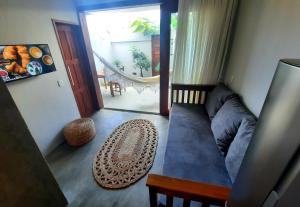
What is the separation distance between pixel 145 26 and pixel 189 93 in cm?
418

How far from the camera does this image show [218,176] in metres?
1.19

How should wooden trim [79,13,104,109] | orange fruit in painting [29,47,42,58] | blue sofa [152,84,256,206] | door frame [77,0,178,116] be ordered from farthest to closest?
wooden trim [79,13,104,109]
door frame [77,0,178,116]
orange fruit in painting [29,47,42,58]
blue sofa [152,84,256,206]

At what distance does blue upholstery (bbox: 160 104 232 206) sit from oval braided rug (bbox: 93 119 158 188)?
1.82 ft

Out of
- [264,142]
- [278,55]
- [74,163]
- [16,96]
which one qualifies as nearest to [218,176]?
[264,142]

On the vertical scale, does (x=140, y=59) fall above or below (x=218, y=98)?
above

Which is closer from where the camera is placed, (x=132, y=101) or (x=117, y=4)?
(x=117, y=4)

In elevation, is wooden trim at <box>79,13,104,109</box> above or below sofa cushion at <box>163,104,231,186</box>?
above

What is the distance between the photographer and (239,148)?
1.12m

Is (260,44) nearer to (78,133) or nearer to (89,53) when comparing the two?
(78,133)

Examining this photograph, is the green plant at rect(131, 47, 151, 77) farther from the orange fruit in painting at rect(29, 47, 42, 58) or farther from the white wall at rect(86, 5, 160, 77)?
the orange fruit in painting at rect(29, 47, 42, 58)

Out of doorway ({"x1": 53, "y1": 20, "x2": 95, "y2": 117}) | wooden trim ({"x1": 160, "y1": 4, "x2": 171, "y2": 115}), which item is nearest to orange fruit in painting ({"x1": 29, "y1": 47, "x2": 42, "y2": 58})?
doorway ({"x1": 53, "y1": 20, "x2": 95, "y2": 117})

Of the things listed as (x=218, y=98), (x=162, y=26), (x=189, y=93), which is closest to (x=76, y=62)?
(x=162, y=26)

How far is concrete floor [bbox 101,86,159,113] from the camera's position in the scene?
3.40 metres

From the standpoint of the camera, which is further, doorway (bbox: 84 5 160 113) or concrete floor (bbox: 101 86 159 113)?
doorway (bbox: 84 5 160 113)
